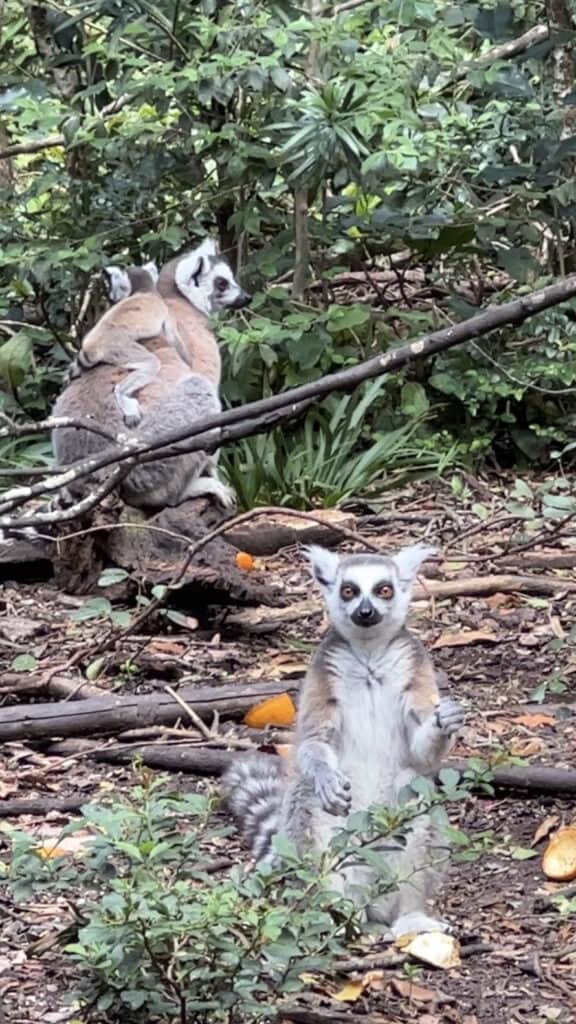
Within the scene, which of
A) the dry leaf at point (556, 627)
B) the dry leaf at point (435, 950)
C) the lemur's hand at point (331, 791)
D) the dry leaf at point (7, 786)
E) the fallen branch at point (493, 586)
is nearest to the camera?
the dry leaf at point (435, 950)

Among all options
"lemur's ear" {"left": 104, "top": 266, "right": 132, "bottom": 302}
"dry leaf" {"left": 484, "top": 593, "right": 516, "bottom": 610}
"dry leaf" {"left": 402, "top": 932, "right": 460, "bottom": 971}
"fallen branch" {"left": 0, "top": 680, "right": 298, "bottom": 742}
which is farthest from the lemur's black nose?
"dry leaf" {"left": 402, "top": 932, "right": 460, "bottom": 971}

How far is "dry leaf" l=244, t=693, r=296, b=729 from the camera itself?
4.68 m

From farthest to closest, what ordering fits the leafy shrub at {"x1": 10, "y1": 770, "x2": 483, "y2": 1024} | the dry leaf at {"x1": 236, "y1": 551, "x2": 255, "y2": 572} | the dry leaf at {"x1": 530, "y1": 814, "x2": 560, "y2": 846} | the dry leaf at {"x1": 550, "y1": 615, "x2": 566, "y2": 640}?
1. the dry leaf at {"x1": 236, "y1": 551, "x2": 255, "y2": 572}
2. the dry leaf at {"x1": 550, "y1": 615, "x2": 566, "y2": 640}
3. the dry leaf at {"x1": 530, "y1": 814, "x2": 560, "y2": 846}
4. the leafy shrub at {"x1": 10, "y1": 770, "x2": 483, "y2": 1024}

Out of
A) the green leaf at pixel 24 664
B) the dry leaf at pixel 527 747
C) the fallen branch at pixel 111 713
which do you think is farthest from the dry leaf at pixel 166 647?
the dry leaf at pixel 527 747

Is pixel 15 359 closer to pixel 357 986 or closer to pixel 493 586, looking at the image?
pixel 493 586

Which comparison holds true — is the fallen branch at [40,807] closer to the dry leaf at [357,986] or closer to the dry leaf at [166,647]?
the dry leaf at [357,986]

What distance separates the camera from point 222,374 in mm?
8125

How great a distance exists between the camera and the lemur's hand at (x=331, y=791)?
3328mm

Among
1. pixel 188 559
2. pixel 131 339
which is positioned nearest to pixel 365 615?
pixel 188 559

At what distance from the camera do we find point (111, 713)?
4578 mm

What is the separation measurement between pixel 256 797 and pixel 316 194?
5435 millimetres

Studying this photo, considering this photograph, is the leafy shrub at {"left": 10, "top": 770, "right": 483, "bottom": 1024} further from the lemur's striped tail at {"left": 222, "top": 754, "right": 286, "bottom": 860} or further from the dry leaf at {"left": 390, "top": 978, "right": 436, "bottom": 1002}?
the lemur's striped tail at {"left": 222, "top": 754, "right": 286, "bottom": 860}

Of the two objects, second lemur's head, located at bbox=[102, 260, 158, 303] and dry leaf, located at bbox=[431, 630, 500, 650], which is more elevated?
second lemur's head, located at bbox=[102, 260, 158, 303]

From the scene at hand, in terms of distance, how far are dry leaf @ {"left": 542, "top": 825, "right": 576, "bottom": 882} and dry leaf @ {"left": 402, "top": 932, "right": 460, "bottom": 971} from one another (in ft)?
1.59
